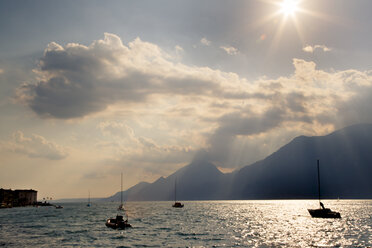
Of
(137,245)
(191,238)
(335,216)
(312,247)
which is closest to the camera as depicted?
(312,247)

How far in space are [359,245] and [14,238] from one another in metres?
62.8

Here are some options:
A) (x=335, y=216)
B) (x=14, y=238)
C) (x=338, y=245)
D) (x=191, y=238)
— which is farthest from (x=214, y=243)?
(x=335, y=216)

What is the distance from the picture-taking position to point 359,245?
166 ft

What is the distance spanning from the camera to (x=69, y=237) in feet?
209

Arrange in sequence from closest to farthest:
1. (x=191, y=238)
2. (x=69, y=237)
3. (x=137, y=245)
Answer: (x=137, y=245) < (x=191, y=238) < (x=69, y=237)

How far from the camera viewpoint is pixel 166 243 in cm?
5403

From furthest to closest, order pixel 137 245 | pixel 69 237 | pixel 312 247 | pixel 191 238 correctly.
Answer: pixel 69 237
pixel 191 238
pixel 137 245
pixel 312 247

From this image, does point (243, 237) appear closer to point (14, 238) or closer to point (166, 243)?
point (166, 243)

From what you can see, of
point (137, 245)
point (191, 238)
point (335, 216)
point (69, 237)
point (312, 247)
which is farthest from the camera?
point (335, 216)

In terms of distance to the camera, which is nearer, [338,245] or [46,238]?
[338,245]

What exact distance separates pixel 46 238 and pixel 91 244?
14.4 m

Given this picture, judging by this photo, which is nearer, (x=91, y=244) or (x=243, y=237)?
(x=91, y=244)

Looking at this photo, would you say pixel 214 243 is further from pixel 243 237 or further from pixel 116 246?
pixel 116 246

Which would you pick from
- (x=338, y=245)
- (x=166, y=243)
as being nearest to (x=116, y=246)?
(x=166, y=243)
